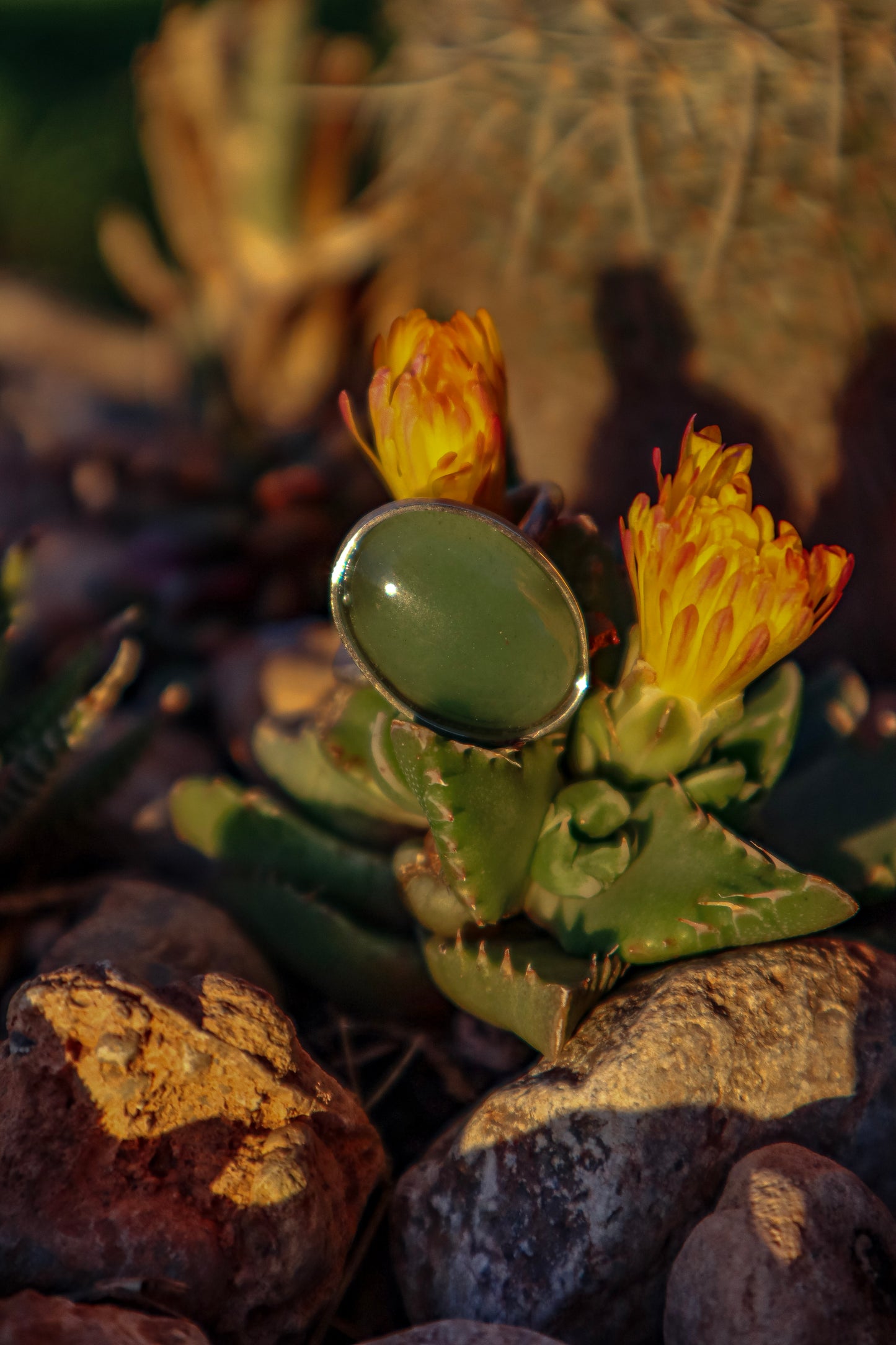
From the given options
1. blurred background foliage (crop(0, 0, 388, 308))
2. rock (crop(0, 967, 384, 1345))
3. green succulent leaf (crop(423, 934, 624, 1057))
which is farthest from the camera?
blurred background foliage (crop(0, 0, 388, 308))

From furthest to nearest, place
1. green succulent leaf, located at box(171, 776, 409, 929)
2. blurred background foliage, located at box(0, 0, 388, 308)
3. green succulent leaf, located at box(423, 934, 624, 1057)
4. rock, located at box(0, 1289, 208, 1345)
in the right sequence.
A: blurred background foliage, located at box(0, 0, 388, 308), green succulent leaf, located at box(171, 776, 409, 929), green succulent leaf, located at box(423, 934, 624, 1057), rock, located at box(0, 1289, 208, 1345)

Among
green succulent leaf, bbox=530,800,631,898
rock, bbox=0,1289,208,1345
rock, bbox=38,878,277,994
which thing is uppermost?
green succulent leaf, bbox=530,800,631,898

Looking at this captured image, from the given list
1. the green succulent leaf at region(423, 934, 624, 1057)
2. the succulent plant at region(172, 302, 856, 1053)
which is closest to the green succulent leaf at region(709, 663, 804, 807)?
the succulent plant at region(172, 302, 856, 1053)

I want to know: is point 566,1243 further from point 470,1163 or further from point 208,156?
point 208,156

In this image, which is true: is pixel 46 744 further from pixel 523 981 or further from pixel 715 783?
pixel 715 783

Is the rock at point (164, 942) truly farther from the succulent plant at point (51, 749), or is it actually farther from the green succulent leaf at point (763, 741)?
the green succulent leaf at point (763, 741)

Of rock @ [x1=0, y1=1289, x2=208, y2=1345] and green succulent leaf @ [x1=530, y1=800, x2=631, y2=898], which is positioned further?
green succulent leaf @ [x1=530, y1=800, x2=631, y2=898]

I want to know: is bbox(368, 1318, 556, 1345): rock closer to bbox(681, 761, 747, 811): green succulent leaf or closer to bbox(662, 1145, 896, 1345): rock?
bbox(662, 1145, 896, 1345): rock
